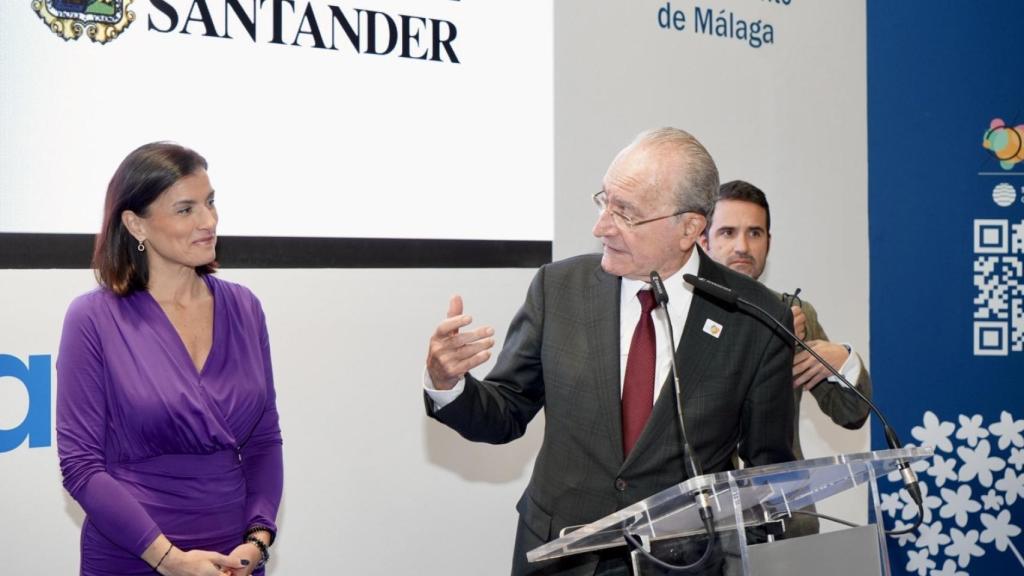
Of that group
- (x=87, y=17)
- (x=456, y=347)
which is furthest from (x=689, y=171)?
(x=87, y=17)

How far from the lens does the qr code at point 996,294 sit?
15.1 feet

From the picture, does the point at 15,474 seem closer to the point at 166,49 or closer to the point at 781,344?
the point at 166,49

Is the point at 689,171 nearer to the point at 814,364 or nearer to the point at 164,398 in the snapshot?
the point at 814,364

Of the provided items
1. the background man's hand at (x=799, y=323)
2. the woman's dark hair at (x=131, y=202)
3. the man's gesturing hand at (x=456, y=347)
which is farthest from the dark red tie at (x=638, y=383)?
the woman's dark hair at (x=131, y=202)

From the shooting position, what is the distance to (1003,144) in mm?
4629

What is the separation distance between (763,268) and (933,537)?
7.04 feet

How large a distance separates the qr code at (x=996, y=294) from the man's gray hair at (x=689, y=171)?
9.45 ft

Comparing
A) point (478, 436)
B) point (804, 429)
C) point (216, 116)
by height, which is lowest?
point (804, 429)

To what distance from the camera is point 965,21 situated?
4625 mm

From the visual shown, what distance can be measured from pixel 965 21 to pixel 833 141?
0.86 metres

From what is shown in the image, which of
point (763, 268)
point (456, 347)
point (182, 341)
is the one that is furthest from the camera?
point (763, 268)

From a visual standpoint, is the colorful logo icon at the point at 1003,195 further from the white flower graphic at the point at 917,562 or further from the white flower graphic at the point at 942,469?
the white flower graphic at the point at 917,562

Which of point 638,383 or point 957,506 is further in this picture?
point 957,506

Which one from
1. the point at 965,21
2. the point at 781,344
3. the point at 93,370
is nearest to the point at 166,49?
the point at 93,370
